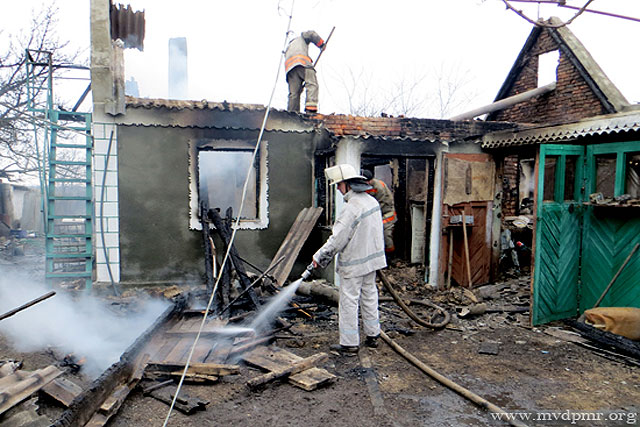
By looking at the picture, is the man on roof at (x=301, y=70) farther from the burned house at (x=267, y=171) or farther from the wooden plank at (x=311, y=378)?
the wooden plank at (x=311, y=378)

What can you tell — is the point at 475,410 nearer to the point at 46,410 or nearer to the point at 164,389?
the point at 164,389

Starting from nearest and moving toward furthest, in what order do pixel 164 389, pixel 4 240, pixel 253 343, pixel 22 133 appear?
pixel 164 389, pixel 253 343, pixel 22 133, pixel 4 240

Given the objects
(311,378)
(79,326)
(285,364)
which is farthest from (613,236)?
(79,326)

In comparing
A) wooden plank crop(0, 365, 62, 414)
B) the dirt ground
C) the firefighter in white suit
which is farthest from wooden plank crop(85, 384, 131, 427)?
the firefighter in white suit

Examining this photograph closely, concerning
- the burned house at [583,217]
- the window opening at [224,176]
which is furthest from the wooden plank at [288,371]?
the window opening at [224,176]

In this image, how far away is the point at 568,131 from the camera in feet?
21.5

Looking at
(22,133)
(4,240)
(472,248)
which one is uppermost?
(22,133)

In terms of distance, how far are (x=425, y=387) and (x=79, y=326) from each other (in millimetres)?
4476

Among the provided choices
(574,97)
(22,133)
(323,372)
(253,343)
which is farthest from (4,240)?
(574,97)

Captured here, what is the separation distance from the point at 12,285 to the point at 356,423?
24.4 ft

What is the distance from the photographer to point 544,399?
4.04 metres

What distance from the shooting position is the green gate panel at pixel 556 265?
243 inches

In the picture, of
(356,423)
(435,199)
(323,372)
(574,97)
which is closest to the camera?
(356,423)

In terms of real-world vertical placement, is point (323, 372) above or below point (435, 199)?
below
